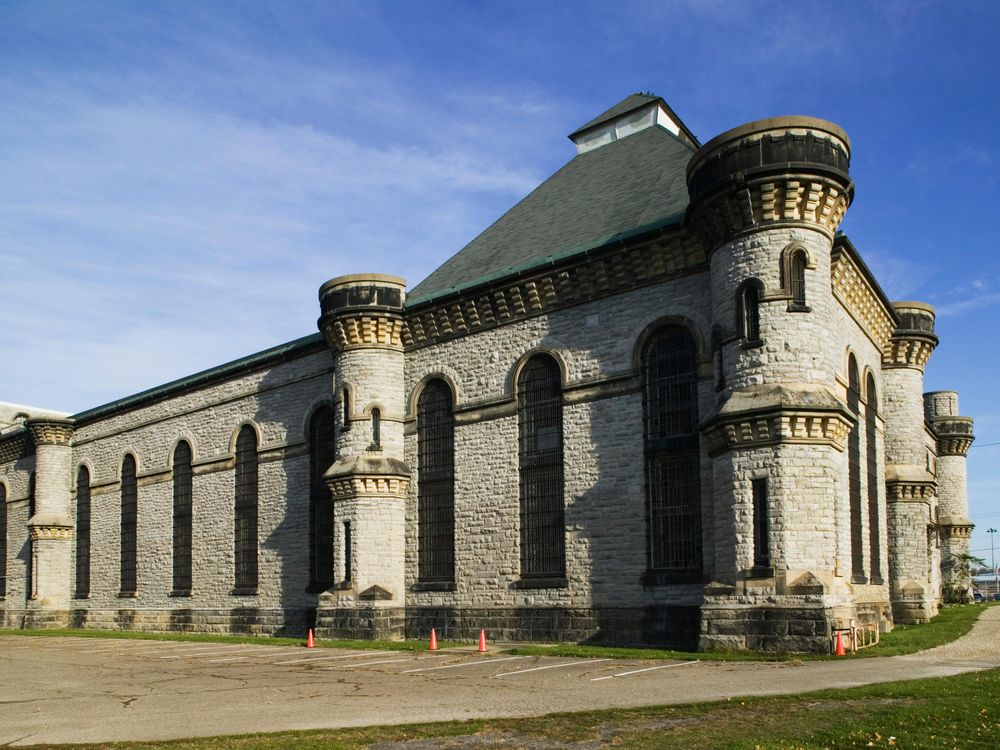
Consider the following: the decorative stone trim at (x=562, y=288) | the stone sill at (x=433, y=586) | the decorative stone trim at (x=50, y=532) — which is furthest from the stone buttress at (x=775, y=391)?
the decorative stone trim at (x=50, y=532)

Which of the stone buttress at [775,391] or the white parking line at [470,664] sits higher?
the stone buttress at [775,391]

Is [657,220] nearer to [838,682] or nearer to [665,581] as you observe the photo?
[665,581]

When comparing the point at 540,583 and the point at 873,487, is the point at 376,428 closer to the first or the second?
the point at 540,583

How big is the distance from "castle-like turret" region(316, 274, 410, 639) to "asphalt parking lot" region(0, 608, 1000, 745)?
4.54 meters

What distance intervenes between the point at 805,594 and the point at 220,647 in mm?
14997

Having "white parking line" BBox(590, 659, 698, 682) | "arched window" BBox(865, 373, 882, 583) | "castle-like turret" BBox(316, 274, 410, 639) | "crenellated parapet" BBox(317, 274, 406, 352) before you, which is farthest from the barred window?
"crenellated parapet" BBox(317, 274, 406, 352)

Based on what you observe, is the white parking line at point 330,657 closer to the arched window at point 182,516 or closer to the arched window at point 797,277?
the arched window at point 797,277

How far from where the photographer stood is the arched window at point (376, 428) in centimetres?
2672

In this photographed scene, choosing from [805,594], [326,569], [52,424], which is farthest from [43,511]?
[805,594]

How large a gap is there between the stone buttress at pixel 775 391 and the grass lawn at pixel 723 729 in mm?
6554

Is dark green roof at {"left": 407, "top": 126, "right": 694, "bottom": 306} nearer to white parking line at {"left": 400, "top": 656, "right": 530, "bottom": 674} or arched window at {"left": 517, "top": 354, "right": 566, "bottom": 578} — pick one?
arched window at {"left": 517, "top": 354, "right": 566, "bottom": 578}

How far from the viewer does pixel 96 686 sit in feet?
50.2

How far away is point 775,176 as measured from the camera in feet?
62.2

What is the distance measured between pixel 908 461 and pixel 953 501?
83.9 feet
